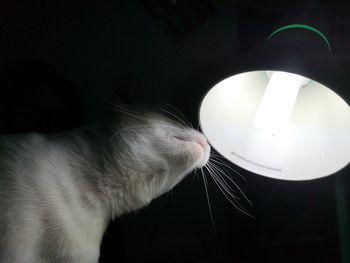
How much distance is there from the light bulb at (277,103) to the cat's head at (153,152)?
0.14 meters

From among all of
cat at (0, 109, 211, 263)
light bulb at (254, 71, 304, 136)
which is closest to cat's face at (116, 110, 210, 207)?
cat at (0, 109, 211, 263)

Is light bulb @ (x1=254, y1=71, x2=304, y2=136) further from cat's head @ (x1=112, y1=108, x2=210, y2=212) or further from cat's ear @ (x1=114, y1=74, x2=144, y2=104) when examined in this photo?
cat's ear @ (x1=114, y1=74, x2=144, y2=104)

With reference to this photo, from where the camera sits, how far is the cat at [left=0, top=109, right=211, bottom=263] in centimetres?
67

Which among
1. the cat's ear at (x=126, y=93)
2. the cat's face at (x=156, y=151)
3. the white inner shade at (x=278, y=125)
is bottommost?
the white inner shade at (x=278, y=125)

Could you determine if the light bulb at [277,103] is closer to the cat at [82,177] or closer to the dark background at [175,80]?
the cat at [82,177]

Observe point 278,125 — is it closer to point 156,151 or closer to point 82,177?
point 156,151

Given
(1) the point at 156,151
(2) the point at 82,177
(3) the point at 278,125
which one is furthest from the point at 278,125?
(2) the point at 82,177

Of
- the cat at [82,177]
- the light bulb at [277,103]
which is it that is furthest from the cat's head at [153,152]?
the light bulb at [277,103]

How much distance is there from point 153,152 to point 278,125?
279 mm

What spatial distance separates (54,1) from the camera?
1.05 meters

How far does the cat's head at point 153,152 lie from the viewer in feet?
2.55

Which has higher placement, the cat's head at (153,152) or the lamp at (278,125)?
the cat's head at (153,152)

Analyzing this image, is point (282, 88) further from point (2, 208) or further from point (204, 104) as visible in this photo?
point (2, 208)

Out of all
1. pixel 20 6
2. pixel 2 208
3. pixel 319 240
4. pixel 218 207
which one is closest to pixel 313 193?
pixel 319 240
